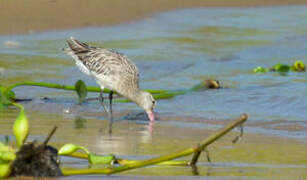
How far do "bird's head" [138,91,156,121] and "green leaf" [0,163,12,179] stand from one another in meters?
4.04

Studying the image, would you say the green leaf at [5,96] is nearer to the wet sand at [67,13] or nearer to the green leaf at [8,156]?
the green leaf at [8,156]

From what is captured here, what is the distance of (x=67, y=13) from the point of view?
53.5 ft

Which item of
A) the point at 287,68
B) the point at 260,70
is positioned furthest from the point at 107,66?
the point at 287,68

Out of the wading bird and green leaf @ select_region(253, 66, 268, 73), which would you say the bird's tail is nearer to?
the wading bird

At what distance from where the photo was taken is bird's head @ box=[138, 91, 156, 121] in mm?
8273

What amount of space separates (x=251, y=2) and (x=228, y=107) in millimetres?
11313

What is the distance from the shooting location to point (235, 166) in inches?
207

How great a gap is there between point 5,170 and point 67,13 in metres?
12.3

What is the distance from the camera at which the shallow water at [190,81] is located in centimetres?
621

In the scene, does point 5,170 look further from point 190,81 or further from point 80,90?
point 190,81

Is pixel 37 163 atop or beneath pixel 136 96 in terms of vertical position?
atop

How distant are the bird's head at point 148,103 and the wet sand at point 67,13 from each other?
Result: 644 centimetres

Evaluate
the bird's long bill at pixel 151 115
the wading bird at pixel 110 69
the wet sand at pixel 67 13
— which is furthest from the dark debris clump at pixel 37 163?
the wet sand at pixel 67 13

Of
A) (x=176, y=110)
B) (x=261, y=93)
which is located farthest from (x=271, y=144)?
(x=261, y=93)
